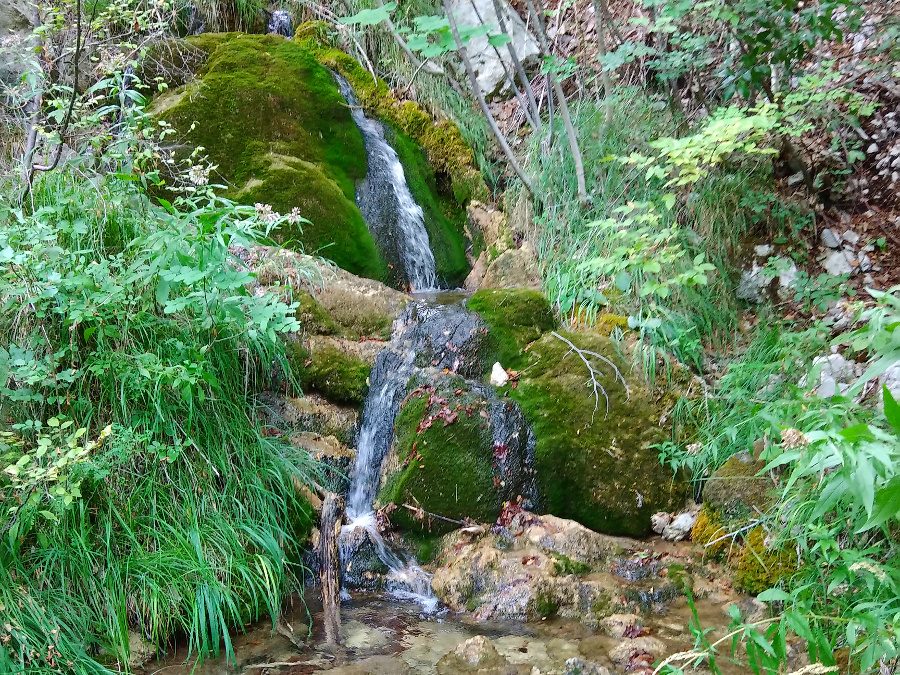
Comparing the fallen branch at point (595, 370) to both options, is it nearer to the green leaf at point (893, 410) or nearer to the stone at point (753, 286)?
the stone at point (753, 286)

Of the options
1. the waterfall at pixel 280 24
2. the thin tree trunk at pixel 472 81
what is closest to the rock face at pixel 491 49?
the waterfall at pixel 280 24

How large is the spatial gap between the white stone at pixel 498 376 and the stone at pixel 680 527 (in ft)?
3.91

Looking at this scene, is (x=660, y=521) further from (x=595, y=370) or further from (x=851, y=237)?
(x=851, y=237)

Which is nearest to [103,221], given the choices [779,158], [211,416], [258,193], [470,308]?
[211,416]

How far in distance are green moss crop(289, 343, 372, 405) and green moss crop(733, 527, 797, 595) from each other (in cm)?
223

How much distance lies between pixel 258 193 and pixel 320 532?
2.74 metres

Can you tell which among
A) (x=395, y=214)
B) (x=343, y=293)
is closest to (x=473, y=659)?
(x=343, y=293)

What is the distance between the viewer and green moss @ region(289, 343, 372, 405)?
4.03 metres

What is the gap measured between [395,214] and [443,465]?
2734 mm

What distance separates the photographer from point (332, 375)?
4070mm

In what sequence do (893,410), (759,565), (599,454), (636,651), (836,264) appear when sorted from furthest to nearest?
(836,264) < (599,454) < (759,565) < (636,651) < (893,410)

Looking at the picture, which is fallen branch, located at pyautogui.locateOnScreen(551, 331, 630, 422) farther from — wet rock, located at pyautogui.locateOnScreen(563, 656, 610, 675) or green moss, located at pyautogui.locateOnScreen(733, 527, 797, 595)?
wet rock, located at pyautogui.locateOnScreen(563, 656, 610, 675)

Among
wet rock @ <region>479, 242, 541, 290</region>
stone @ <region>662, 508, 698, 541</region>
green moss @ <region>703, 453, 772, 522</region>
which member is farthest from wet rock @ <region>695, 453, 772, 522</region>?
wet rock @ <region>479, 242, 541, 290</region>

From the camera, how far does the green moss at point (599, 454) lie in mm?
3635
